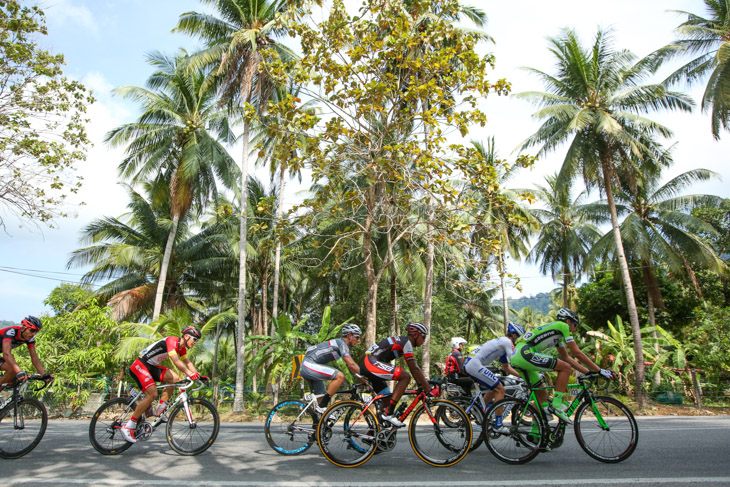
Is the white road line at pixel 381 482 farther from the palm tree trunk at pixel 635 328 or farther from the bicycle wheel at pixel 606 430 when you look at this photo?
the palm tree trunk at pixel 635 328

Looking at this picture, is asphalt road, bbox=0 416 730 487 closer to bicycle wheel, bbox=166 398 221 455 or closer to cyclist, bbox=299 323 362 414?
bicycle wheel, bbox=166 398 221 455

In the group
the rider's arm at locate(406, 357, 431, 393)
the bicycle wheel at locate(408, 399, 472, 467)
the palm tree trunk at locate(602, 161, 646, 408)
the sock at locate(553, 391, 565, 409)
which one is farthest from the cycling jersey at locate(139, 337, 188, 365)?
the palm tree trunk at locate(602, 161, 646, 408)

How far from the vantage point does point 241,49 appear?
1919 cm

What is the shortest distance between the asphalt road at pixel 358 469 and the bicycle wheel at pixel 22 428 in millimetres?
175

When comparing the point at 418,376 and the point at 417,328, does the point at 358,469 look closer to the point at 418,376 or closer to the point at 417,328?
the point at 418,376

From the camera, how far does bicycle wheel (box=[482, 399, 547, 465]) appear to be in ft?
18.2

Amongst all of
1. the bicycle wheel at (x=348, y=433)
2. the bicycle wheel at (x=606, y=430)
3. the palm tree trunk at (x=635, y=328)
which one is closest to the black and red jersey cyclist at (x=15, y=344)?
the bicycle wheel at (x=348, y=433)

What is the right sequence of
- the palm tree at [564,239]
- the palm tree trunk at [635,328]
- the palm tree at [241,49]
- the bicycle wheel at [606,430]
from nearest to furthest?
the bicycle wheel at [606,430] → the palm tree trunk at [635,328] → the palm tree at [241,49] → the palm tree at [564,239]

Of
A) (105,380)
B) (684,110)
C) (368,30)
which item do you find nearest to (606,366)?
(684,110)

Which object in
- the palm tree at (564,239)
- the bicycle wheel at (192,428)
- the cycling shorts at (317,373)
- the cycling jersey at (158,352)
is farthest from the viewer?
the palm tree at (564,239)

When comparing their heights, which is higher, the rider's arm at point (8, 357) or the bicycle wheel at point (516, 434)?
the rider's arm at point (8, 357)

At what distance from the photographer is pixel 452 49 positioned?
39.7ft

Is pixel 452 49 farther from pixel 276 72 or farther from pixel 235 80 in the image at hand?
pixel 235 80

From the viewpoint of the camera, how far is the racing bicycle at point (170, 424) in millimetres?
6141
